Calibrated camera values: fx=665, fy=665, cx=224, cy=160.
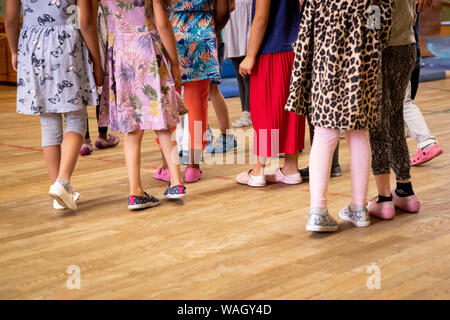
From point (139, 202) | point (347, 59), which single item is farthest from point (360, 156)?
point (139, 202)

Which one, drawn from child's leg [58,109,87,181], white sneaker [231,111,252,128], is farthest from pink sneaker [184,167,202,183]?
white sneaker [231,111,252,128]

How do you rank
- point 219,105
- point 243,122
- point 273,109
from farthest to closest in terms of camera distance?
point 243,122 < point 219,105 < point 273,109

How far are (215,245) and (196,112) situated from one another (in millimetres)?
1269

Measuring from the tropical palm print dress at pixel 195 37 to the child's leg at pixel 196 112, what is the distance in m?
0.06

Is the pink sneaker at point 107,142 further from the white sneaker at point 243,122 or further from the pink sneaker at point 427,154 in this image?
the pink sneaker at point 427,154

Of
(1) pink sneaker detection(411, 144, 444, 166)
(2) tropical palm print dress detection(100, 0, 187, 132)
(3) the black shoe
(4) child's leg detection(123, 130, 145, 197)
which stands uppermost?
(2) tropical palm print dress detection(100, 0, 187, 132)

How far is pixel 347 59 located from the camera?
249 cm

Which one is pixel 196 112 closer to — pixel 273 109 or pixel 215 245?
pixel 273 109

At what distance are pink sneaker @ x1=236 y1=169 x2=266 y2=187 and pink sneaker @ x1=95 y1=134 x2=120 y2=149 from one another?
1.46m

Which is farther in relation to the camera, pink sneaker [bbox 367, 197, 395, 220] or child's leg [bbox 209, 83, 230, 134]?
child's leg [bbox 209, 83, 230, 134]

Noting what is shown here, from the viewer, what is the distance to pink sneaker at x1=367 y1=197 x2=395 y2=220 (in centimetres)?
279

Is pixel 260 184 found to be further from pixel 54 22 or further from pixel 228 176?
pixel 54 22

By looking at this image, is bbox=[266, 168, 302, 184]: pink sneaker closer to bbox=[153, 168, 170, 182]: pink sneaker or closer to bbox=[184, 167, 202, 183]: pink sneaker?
bbox=[184, 167, 202, 183]: pink sneaker

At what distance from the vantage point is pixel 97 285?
7.06 ft
